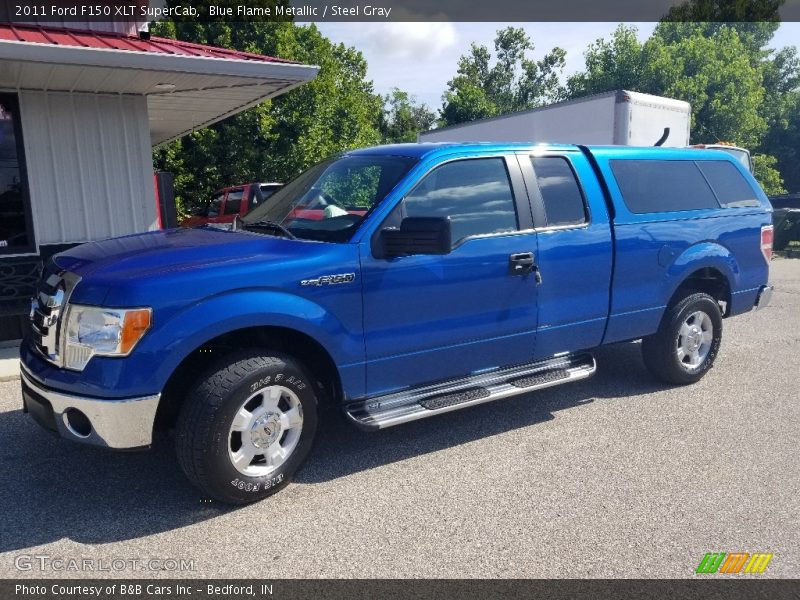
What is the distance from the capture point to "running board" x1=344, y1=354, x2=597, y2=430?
150 inches

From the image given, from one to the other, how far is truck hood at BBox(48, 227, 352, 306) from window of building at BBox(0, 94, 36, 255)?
4.49 meters

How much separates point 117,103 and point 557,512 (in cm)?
723

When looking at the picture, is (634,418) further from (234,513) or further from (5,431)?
(5,431)

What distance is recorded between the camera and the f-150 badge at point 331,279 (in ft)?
11.6

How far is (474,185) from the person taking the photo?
430 cm

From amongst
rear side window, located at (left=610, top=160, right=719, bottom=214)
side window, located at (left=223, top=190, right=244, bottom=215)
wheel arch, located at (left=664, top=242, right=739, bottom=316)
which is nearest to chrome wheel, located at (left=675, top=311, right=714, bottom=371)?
wheel arch, located at (left=664, top=242, right=739, bottom=316)

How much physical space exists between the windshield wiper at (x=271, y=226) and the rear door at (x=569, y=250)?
168 cm

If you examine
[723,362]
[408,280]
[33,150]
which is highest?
[33,150]

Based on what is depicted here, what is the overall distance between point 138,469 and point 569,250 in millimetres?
3189

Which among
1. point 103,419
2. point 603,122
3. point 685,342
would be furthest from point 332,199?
point 603,122

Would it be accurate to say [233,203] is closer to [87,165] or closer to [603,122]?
[87,165]

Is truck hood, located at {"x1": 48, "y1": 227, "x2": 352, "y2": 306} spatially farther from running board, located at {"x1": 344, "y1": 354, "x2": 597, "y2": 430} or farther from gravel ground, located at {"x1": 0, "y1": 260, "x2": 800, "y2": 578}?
gravel ground, located at {"x1": 0, "y1": 260, "x2": 800, "y2": 578}

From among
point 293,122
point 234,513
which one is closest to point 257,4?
point 293,122

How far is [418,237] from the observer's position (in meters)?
3.59
